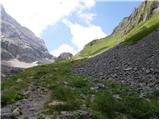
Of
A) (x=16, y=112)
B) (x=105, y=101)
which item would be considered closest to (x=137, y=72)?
(x=105, y=101)

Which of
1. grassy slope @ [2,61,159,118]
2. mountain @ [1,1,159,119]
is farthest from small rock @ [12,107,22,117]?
grassy slope @ [2,61,159,118]

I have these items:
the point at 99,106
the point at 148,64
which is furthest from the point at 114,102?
the point at 148,64

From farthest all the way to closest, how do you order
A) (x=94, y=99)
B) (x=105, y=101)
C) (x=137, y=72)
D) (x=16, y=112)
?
1. (x=137, y=72)
2. (x=94, y=99)
3. (x=105, y=101)
4. (x=16, y=112)

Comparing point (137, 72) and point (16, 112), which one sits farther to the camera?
point (137, 72)

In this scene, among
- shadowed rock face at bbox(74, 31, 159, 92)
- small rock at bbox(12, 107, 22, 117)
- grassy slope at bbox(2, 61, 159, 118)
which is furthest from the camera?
shadowed rock face at bbox(74, 31, 159, 92)

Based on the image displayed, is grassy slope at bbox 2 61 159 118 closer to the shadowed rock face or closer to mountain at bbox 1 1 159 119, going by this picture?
mountain at bbox 1 1 159 119

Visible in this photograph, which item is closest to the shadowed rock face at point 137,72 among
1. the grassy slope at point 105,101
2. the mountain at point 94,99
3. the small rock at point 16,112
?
the mountain at point 94,99

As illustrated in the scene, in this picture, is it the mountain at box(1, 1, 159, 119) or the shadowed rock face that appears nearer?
the mountain at box(1, 1, 159, 119)

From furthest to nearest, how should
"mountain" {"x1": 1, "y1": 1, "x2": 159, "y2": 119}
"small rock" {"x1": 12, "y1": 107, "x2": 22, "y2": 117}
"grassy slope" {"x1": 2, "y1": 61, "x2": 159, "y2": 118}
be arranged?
1. "grassy slope" {"x1": 2, "y1": 61, "x2": 159, "y2": 118}
2. "mountain" {"x1": 1, "y1": 1, "x2": 159, "y2": 119}
3. "small rock" {"x1": 12, "y1": 107, "x2": 22, "y2": 117}

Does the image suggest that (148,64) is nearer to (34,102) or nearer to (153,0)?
(34,102)

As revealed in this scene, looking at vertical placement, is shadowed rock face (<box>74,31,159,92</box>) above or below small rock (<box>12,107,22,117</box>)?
above

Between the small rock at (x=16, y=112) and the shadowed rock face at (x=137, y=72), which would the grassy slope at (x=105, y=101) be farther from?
the shadowed rock face at (x=137, y=72)

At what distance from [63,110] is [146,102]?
260 inches

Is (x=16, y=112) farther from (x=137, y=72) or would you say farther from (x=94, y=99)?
(x=137, y=72)
